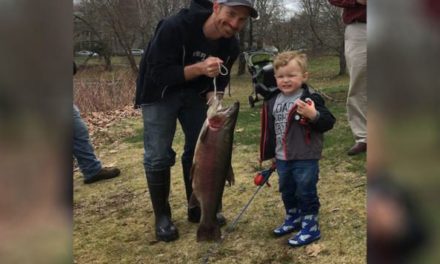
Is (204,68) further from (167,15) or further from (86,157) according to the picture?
(167,15)

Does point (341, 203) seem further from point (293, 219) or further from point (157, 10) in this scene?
point (157, 10)

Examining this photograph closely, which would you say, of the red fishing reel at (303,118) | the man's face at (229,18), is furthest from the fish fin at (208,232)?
the man's face at (229,18)

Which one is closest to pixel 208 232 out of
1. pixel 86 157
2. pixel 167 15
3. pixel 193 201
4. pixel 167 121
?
pixel 193 201

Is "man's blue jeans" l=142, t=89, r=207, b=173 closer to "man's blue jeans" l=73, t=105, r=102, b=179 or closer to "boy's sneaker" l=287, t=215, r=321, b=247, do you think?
"boy's sneaker" l=287, t=215, r=321, b=247

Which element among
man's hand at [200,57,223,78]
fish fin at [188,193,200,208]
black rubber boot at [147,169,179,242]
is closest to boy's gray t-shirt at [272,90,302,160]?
man's hand at [200,57,223,78]

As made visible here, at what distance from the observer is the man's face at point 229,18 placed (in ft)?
9.21

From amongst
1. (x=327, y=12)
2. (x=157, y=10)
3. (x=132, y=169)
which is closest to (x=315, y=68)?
(x=327, y=12)

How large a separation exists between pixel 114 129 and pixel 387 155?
792 cm

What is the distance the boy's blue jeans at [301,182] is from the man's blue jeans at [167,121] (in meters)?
0.65

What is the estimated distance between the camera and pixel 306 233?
3.10 m

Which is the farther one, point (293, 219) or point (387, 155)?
point (293, 219)

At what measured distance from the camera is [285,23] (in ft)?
68.6

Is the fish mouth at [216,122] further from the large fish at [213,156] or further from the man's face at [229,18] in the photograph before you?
the man's face at [229,18]

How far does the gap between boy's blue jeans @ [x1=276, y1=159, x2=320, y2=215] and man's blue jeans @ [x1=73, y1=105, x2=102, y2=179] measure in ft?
8.14
